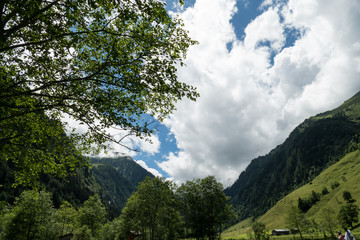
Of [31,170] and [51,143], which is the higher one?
[51,143]

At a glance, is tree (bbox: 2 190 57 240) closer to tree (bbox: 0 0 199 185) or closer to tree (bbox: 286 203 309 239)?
tree (bbox: 0 0 199 185)

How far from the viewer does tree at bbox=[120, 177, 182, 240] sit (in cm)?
4472

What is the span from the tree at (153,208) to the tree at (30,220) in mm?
17755

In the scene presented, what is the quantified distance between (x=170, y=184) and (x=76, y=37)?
45.8 metres

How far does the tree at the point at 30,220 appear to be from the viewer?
33625 mm

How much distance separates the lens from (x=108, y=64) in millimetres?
9297

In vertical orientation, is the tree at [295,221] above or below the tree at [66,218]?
above

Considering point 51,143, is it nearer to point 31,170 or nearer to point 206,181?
point 31,170

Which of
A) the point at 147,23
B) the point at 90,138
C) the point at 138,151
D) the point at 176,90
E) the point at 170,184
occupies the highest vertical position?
the point at 170,184

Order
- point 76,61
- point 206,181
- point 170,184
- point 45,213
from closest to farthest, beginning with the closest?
point 76,61 < point 45,213 < point 170,184 < point 206,181

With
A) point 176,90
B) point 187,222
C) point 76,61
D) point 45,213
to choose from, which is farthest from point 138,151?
point 187,222

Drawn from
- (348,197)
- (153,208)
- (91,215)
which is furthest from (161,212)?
(348,197)

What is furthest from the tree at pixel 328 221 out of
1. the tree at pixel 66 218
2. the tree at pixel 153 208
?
the tree at pixel 66 218

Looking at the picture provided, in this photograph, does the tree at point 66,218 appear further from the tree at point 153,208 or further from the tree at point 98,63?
the tree at point 98,63
